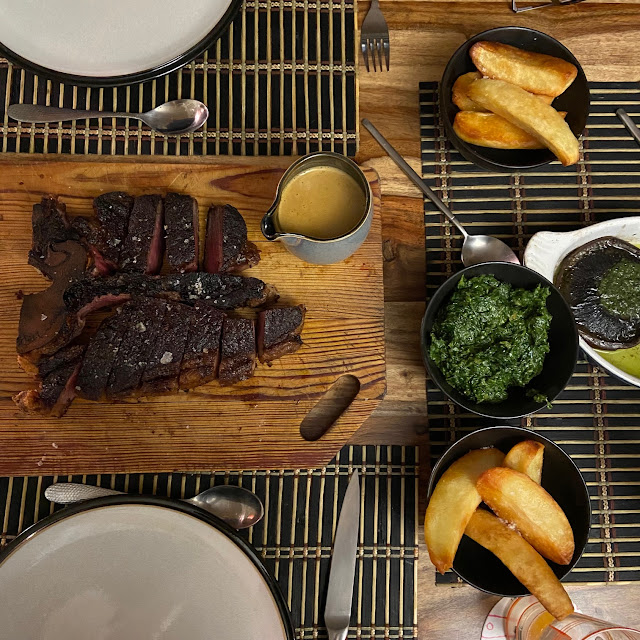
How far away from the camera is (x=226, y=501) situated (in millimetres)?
2301

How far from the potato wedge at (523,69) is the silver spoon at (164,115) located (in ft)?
3.71

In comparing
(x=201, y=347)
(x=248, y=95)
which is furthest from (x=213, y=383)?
(x=248, y=95)

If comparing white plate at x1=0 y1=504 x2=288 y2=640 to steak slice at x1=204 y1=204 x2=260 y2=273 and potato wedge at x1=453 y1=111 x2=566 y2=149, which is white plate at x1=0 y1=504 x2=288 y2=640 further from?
potato wedge at x1=453 y1=111 x2=566 y2=149

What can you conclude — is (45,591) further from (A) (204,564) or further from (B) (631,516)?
(B) (631,516)

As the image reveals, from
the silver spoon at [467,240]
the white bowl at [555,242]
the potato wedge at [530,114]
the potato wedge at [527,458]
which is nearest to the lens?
the potato wedge at [527,458]

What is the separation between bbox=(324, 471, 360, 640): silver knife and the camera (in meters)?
2.29

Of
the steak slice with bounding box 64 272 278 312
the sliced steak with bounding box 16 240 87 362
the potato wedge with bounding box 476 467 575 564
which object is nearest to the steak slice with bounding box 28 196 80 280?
the sliced steak with bounding box 16 240 87 362

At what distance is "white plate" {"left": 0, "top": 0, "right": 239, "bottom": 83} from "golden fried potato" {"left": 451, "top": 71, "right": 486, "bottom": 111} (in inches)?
37.4

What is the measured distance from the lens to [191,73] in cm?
257

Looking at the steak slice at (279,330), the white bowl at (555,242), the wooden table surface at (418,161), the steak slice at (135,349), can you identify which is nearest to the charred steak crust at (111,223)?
the steak slice at (135,349)

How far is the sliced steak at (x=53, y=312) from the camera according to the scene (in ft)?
7.41

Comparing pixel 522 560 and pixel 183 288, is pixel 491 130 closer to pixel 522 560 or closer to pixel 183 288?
pixel 183 288

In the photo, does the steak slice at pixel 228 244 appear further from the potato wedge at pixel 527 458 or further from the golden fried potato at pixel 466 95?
the potato wedge at pixel 527 458

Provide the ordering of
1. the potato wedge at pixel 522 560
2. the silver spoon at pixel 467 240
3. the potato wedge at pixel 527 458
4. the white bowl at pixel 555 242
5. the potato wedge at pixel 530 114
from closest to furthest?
the potato wedge at pixel 522 560
the potato wedge at pixel 527 458
the potato wedge at pixel 530 114
the white bowl at pixel 555 242
the silver spoon at pixel 467 240
